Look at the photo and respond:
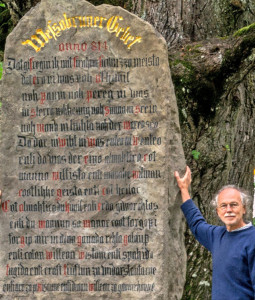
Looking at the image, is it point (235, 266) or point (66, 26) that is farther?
point (66, 26)

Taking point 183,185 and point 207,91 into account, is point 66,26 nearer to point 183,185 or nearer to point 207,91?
point 207,91

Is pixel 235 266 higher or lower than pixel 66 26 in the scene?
lower

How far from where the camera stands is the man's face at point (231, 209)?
450 centimetres

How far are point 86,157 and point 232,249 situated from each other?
1.33 metres

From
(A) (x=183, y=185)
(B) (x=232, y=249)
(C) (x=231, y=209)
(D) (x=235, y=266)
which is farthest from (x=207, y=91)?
(D) (x=235, y=266)

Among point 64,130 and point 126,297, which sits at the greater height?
point 64,130

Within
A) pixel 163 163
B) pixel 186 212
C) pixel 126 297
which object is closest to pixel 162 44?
pixel 163 163

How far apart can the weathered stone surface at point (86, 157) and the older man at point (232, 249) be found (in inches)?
19.0

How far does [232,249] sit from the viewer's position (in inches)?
174

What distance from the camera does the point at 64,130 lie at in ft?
16.4

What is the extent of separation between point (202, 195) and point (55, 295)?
167 cm

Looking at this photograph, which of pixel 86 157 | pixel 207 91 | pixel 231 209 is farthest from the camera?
pixel 207 91

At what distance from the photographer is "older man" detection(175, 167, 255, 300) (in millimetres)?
4344

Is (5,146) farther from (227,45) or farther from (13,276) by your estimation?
(227,45)
